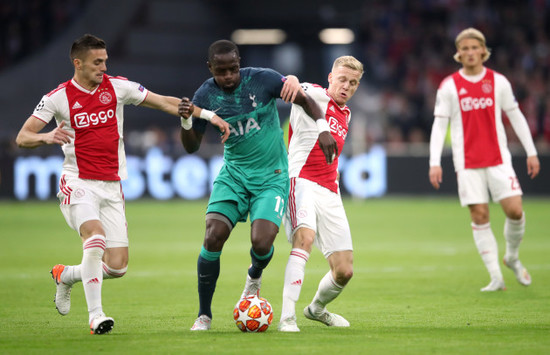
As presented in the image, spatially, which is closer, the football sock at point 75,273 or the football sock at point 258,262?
the football sock at point 258,262

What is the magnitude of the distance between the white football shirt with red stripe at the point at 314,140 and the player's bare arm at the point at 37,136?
1.76m

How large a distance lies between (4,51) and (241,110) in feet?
73.7

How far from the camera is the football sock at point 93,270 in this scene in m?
6.56

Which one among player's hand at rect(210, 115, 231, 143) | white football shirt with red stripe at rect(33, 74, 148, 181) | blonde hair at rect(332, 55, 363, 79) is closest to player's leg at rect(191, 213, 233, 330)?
player's hand at rect(210, 115, 231, 143)

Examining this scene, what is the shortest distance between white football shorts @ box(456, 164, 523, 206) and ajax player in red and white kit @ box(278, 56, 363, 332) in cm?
226

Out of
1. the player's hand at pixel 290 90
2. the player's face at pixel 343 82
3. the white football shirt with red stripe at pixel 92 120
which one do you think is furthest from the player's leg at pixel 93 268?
the player's face at pixel 343 82

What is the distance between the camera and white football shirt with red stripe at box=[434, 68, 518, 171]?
30.1ft

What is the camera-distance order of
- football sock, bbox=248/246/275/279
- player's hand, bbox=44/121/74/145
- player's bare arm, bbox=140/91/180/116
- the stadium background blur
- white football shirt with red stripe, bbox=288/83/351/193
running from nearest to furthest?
player's hand, bbox=44/121/74/145 → football sock, bbox=248/246/275/279 → player's bare arm, bbox=140/91/180/116 → white football shirt with red stripe, bbox=288/83/351/193 → the stadium background blur

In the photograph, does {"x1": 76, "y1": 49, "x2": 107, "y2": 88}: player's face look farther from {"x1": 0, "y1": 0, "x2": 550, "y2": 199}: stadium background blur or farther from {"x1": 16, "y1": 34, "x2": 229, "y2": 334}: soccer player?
{"x1": 0, "y1": 0, "x2": 550, "y2": 199}: stadium background blur

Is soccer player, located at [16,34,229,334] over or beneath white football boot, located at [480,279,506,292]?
over

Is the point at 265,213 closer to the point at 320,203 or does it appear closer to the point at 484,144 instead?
the point at 320,203

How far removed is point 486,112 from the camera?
30.2 feet

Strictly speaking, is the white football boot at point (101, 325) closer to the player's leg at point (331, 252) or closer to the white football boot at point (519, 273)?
the player's leg at point (331, 252)

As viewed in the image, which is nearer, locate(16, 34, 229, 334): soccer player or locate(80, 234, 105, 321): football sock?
locate(80, 234, 105, 321): football sock
